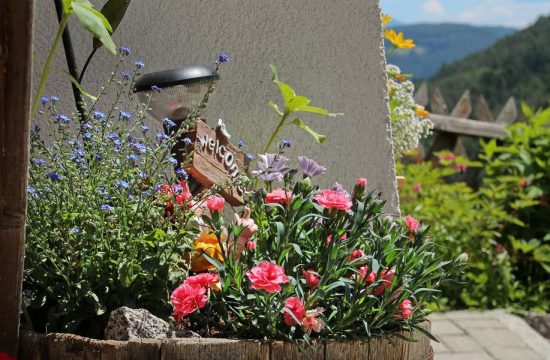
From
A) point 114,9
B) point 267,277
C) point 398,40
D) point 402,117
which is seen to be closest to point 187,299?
point 267,277

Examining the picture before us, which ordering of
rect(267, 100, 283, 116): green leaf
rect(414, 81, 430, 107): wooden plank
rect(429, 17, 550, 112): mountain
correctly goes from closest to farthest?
rect(267, 100, 283, 116): green leaf < rect(414, 81, 430, 107): wooden plank < rect(429, 17, 550, 112): mountain

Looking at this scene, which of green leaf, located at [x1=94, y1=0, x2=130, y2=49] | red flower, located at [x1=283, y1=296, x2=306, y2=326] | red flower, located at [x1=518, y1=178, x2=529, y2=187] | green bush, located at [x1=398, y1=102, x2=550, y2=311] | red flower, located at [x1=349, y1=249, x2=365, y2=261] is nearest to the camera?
red flower, located at [x1=283, y1=296, x2=306, y2=326]

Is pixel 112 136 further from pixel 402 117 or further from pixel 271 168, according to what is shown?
pixel 402 117

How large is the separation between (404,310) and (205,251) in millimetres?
536

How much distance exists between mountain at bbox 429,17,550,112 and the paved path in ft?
18.1

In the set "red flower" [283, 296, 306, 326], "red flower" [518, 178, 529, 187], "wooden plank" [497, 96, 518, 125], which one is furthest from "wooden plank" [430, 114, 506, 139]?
"red flower" [283, 296, 306, 326]

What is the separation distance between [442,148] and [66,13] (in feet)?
16.7

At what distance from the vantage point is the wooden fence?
6746 millimetres

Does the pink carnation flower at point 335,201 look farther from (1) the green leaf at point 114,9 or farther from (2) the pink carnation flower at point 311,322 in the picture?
(1) the green leaf at point 114,9

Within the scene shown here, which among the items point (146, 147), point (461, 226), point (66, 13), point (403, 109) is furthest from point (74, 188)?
point (461, 226)

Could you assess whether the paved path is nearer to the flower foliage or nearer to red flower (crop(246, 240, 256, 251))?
the flower foliage

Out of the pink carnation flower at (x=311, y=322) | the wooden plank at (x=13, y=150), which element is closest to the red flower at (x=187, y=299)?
the pink carnation flower at (x=311, y=322)

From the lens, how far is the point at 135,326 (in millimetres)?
1876

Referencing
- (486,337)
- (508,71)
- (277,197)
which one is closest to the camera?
(277,197)
